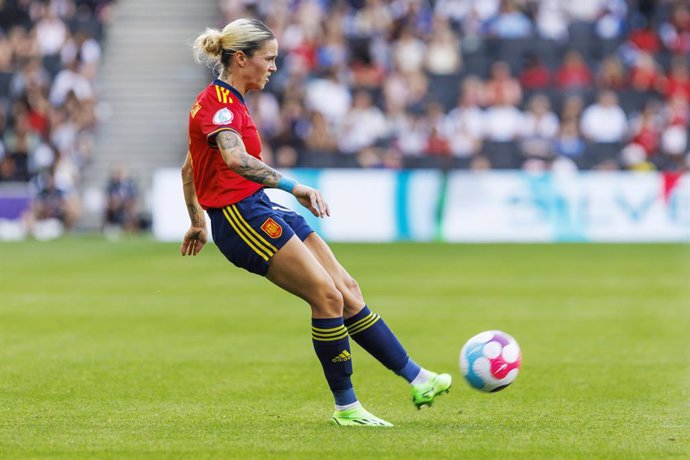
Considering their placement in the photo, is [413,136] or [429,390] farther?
[413,136]

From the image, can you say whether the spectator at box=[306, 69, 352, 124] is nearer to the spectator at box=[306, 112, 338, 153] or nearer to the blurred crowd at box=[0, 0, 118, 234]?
the spectator at box=[306, 112, 338, 153]

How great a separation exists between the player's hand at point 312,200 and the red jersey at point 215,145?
1.53ft

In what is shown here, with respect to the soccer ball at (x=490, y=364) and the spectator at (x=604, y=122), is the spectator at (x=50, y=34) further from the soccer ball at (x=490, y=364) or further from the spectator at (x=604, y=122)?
the soccer ball at (x=490, y=364)

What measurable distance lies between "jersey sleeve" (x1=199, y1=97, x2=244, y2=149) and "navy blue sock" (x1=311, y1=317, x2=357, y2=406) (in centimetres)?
117

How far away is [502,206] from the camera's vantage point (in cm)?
2416

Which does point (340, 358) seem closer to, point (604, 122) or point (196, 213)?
point (196, 213)

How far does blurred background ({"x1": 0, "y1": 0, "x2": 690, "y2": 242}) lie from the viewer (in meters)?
24.2

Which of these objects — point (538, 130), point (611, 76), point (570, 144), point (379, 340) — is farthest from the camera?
point (611, 76)

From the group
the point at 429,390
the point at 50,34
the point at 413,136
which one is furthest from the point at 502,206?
the point at 429,390

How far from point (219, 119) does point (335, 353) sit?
147cm

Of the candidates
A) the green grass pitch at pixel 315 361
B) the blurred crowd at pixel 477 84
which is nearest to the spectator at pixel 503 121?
the blurred crowd at pixel 477 84

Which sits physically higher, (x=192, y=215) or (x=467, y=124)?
(x=192, y=215)

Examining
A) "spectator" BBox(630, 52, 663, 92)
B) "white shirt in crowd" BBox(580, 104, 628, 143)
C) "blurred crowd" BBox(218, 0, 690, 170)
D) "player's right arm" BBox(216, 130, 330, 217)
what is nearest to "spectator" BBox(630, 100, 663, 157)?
"blurred crowd" BBox(218, 0, 690, 170)

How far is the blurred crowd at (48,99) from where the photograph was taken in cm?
2748
